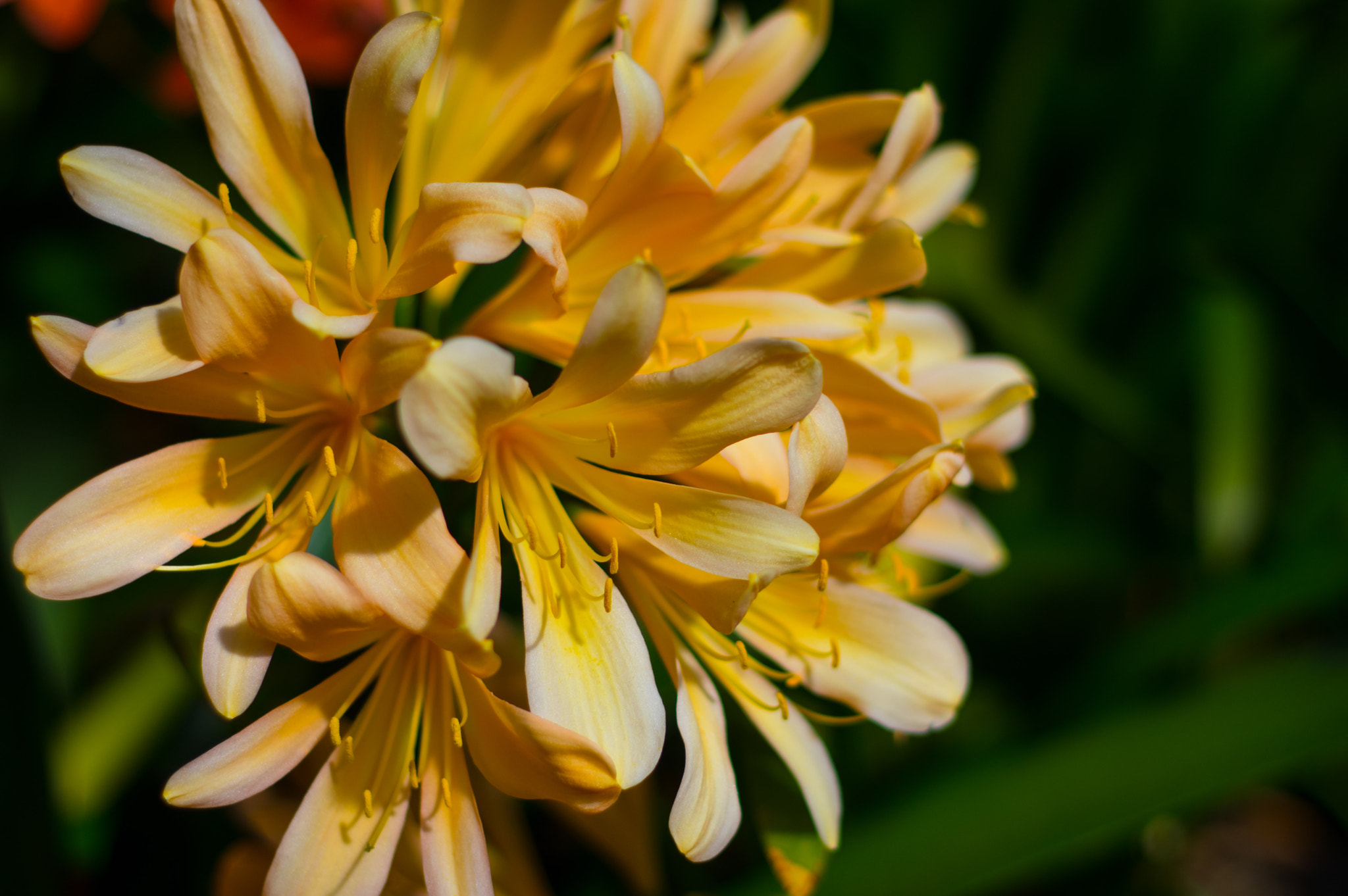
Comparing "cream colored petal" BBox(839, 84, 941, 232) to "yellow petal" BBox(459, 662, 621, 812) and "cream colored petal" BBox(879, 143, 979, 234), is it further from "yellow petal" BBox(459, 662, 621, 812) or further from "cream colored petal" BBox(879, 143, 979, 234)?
"yellow petal" BBox(459, 662, 621, 812)

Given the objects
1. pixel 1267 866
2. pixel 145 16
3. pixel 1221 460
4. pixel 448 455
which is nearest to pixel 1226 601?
pixel 1221 460

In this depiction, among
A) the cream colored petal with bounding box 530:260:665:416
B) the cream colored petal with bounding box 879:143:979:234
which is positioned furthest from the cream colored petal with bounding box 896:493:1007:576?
the cream colored petal with bounding box 530:260:665:416

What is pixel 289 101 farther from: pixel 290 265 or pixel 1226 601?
pixel 1226 601

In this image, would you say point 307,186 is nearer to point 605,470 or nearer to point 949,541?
point 605,470

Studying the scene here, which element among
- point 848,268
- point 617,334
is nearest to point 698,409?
point 617,334

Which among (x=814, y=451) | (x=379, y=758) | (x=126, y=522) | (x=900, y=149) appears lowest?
(x=379, y=758)

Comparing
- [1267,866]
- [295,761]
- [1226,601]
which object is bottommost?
[1267,866]
